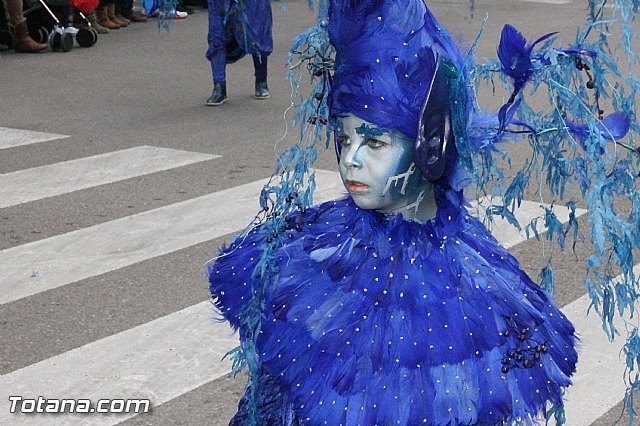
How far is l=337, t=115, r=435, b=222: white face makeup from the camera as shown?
2656 mm

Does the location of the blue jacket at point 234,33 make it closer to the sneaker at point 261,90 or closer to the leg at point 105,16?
the sneaker at point 261,90

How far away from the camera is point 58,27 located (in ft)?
38.6

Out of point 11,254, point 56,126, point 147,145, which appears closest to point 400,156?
point 11,254

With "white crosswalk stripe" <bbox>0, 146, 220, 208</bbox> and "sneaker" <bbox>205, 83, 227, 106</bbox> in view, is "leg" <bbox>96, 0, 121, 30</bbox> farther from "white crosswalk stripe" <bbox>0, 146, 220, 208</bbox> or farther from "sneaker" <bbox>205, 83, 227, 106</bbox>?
"white crosswalk stripe" <bbox>0, 146, 220, 208</bbox>

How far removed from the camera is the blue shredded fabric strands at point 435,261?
258 centimetres

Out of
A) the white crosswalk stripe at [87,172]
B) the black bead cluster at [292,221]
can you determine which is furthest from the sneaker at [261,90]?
the black bead cluster at [292,221]

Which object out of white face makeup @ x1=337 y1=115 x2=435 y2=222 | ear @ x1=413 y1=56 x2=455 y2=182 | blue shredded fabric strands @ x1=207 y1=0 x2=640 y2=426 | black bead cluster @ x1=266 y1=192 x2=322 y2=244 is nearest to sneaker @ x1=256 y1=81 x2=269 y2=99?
black bead cluster @ x1=266 y1=192 x2=322 y2=244

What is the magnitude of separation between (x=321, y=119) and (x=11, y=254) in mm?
3050

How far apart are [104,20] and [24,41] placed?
1653mm

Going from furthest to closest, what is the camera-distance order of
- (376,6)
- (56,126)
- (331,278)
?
(56,126), (331,278), (376,6)

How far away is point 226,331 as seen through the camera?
182 inches

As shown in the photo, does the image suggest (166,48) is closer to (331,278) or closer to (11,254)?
(11,254)

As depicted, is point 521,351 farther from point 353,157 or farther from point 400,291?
point 353,157

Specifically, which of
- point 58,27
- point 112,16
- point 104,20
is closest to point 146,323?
point 58,27
